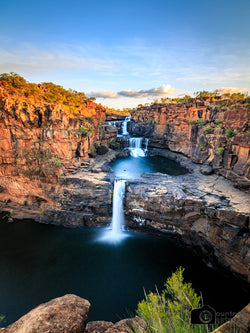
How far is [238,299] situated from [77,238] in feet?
38.3

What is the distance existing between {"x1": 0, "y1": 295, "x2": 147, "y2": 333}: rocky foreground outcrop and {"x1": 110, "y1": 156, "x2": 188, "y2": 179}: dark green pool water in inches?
597

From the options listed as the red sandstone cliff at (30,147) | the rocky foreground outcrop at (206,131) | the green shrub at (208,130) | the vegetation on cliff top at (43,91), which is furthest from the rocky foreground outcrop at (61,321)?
the green shrub at (208,130)

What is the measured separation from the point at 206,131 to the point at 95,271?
20.0 metres

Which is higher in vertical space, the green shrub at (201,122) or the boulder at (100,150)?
the green shrub at (201,122)

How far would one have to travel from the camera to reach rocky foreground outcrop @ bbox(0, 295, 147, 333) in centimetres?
406

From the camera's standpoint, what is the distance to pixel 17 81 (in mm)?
16547

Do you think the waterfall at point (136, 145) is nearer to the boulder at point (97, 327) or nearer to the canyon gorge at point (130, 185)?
the canyon gorge at point (130, 185)

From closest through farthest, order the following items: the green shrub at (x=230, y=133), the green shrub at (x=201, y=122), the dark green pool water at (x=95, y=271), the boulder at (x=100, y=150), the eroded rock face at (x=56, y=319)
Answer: the eroded rock face at (x=56, y=319), the dark green pool water at (x=95, y=271), the green shrub at (x=230, y=133), the green shrub at (x=201, y=122), the boulder at (x=100, y=150)

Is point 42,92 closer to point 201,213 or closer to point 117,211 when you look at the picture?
point 117,211

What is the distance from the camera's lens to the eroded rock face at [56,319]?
159 inches

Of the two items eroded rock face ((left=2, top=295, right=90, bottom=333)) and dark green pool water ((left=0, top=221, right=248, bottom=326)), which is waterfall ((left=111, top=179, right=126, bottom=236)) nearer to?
dark green pool water ((left=0, top=221, right=248, bottom=326))

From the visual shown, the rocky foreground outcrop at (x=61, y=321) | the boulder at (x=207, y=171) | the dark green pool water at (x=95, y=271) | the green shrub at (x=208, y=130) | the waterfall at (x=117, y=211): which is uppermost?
the green shrub at (x=208, y=130)

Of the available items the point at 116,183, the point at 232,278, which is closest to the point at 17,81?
the point at 116,183

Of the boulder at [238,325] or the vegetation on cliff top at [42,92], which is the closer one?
the boulder at [238,325]
